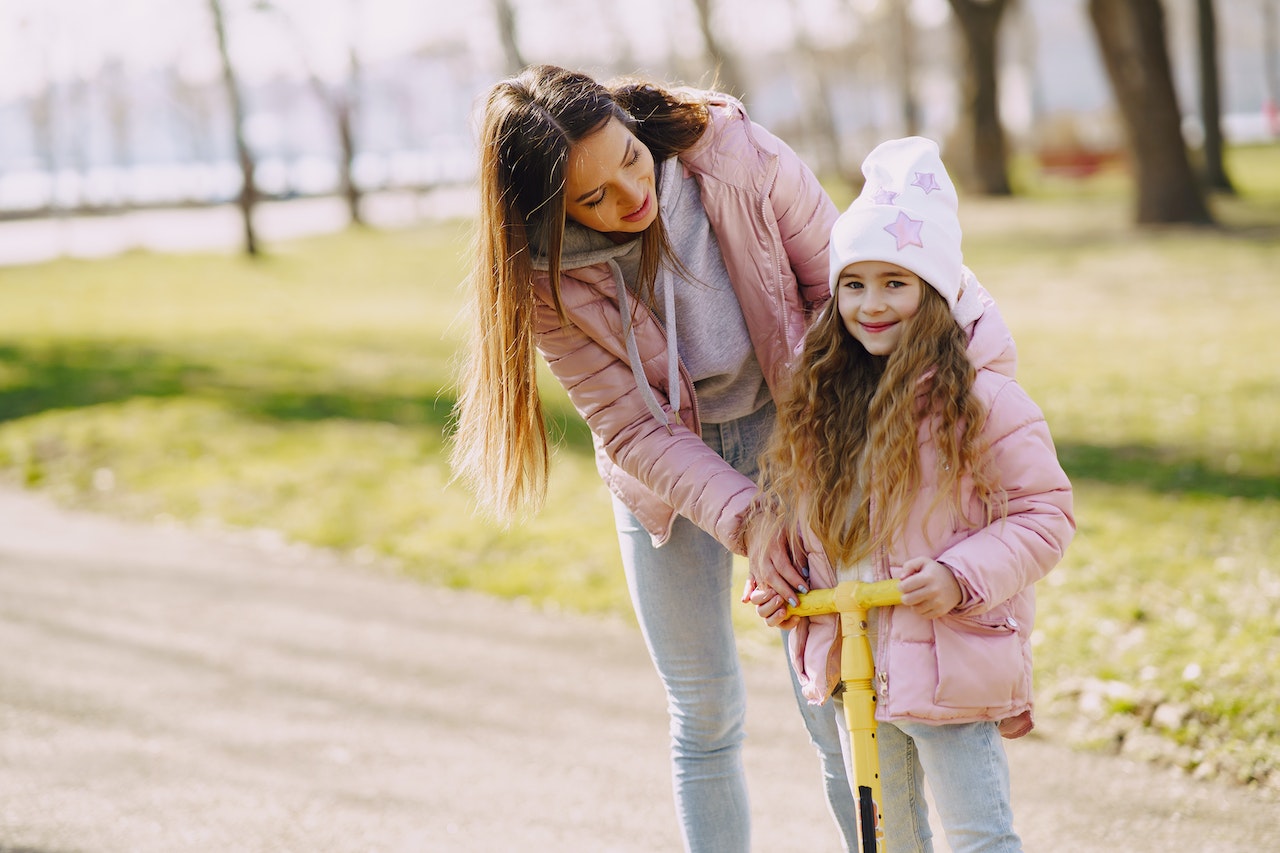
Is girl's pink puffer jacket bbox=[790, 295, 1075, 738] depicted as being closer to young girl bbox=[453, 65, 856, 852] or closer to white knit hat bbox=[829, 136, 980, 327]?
white knit hat bbox=[829, 136, 980, 327]

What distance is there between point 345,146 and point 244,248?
8.47 meters

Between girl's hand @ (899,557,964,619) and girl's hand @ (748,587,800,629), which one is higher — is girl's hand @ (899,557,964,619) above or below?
above

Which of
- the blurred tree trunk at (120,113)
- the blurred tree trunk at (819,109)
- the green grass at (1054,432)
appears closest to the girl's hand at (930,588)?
the green grass at (1054,432)

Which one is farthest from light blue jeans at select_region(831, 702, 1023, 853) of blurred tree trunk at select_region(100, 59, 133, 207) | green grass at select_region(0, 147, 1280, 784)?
blurred tree trunk at select_region(100, 59, 133, 207)

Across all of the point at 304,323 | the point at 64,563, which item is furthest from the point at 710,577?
the point at 304,323

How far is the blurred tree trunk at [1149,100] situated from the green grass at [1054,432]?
0.69 meters

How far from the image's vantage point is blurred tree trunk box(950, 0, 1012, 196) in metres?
21.0

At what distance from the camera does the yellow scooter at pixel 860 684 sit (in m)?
2.14

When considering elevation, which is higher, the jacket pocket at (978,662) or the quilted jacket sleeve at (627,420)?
the quilted jacket sleeve at (627,420)

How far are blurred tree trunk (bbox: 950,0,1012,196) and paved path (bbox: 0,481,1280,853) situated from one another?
708 inches

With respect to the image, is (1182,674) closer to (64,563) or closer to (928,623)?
(928,623)

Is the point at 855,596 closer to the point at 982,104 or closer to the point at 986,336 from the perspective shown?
the point at 986,336

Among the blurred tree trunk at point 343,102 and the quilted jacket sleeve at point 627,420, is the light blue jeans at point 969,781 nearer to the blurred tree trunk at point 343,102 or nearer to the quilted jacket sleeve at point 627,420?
the quilted jacket sleeve at point 627,420

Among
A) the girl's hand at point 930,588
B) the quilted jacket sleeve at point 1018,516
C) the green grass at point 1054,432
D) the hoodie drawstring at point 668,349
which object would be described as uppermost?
the hoodie drawstring at point 668,349
